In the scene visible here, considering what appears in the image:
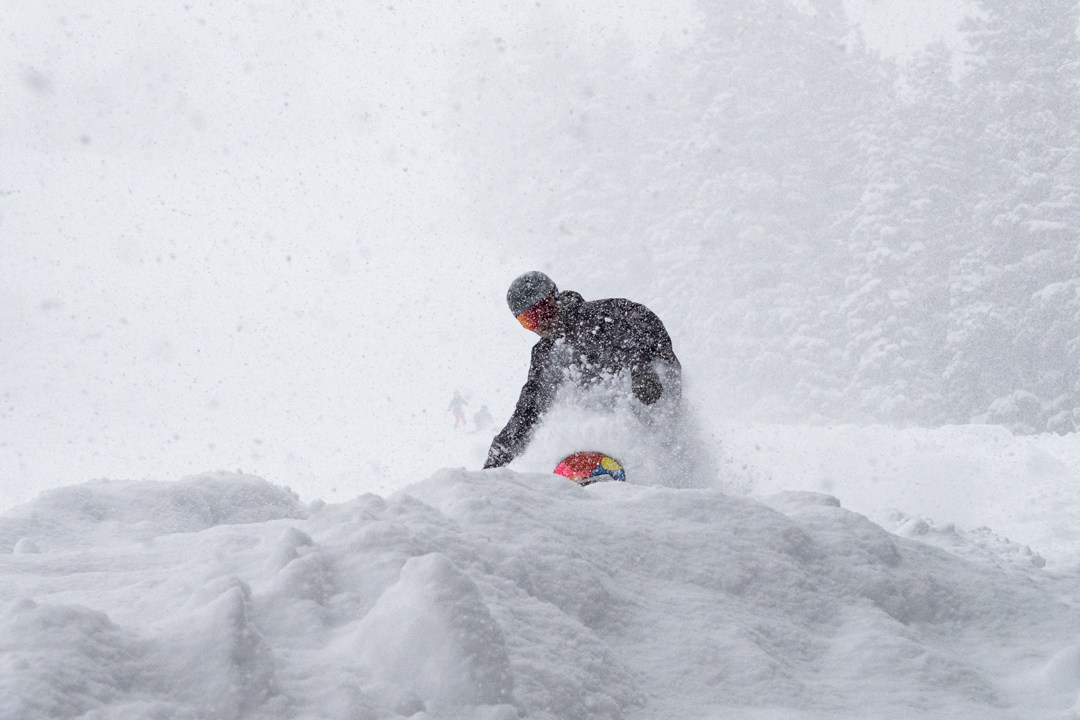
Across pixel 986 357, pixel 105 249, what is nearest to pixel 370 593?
pixel 986 357

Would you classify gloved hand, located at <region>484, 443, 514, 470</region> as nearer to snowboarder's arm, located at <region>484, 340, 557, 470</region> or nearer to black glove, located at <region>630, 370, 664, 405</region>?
snowboarder's arm, located at <region>484, 340, 557, 470</region>

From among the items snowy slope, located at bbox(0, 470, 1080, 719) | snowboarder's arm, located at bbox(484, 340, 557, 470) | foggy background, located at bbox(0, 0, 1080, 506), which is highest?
foggy background, located at bbox(0, 0, 1080, 506)

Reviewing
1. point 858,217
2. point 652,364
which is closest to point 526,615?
point 652,364

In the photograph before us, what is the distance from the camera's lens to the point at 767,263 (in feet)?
86.1

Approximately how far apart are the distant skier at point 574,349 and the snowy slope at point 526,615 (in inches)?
74.4

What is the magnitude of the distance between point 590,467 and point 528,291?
1.22 meters

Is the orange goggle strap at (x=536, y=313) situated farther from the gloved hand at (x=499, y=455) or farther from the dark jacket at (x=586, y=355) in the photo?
the gloved hand at (x=499, y=455)

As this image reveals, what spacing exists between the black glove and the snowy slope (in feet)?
5.65

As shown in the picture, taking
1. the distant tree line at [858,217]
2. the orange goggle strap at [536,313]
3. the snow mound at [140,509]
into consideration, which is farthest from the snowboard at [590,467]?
the distant tree line at [858,217]

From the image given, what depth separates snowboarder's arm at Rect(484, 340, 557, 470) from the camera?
5.36 meters

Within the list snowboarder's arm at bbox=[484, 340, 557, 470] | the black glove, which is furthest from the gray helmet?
the black glove

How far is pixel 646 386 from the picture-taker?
5230 mm

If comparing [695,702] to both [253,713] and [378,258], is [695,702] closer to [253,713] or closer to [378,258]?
[253,713]

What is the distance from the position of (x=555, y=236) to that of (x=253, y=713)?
32613 millimetres
